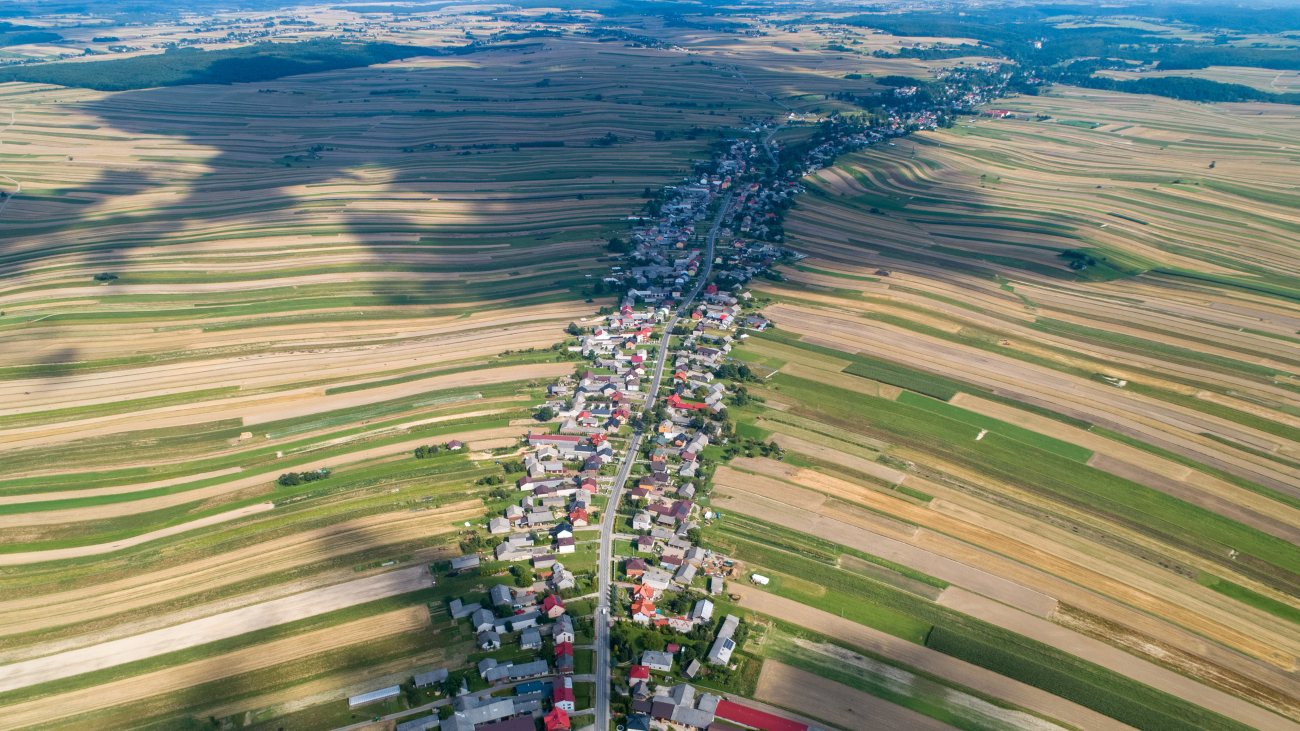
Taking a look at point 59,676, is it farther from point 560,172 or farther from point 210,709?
point 560,172

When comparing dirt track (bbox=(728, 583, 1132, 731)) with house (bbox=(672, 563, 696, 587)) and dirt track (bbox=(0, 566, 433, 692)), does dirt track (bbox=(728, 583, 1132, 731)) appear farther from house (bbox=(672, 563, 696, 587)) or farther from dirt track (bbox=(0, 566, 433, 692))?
dirt track (bbox=(0, 566, 433, 692))

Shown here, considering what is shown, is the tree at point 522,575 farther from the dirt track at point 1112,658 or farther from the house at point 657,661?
the dirt track at point 1112,658

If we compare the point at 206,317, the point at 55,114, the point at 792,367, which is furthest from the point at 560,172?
the point at 55,114

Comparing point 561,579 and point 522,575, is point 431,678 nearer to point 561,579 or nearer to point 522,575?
point 522,575

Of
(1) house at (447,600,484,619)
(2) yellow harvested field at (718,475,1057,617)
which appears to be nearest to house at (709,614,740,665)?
(2) yellow harvested field at (718,475,1057,617)

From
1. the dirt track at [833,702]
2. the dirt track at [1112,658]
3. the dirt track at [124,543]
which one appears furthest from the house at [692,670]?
the dirt track at [124,543]

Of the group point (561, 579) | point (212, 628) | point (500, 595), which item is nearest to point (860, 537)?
point (561, 579)
